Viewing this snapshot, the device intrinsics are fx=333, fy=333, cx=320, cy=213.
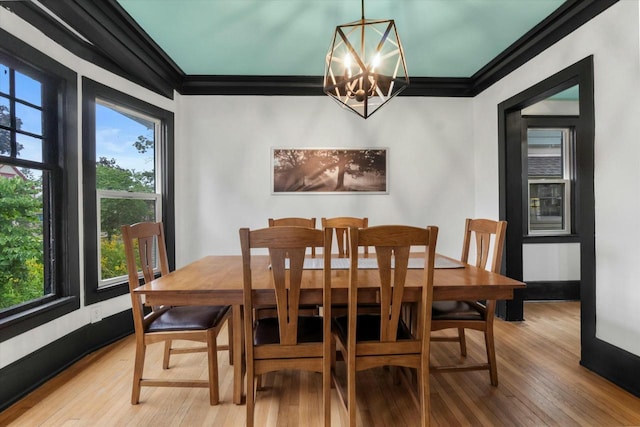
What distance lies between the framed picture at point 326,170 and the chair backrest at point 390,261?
2.35m

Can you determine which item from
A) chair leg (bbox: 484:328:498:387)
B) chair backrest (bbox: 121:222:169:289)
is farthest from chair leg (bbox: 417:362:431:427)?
chair backrest (bbox: 121:222:169:289)

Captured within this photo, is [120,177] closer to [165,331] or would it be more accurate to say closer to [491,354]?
[165,331]

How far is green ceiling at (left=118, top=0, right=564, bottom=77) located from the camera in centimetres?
241

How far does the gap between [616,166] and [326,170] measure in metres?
2.51

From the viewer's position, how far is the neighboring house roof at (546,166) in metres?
4.14

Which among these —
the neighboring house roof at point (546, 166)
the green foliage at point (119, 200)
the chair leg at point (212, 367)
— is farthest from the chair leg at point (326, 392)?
the neighboring house roof at point (546, 166)

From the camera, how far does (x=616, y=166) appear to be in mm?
2229

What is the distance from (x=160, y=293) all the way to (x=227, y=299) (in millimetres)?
336

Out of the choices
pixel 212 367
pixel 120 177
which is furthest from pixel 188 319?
pixel 120 177

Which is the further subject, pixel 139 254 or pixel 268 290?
pixel 139 254

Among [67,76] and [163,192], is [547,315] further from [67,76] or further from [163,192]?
[67,76]

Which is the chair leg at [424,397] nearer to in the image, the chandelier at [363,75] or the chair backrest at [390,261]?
the chair backrest at [390,261]

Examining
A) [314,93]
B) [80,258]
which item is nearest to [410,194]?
[314,93]

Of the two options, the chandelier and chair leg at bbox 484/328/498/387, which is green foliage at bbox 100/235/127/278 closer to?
the chandelier
